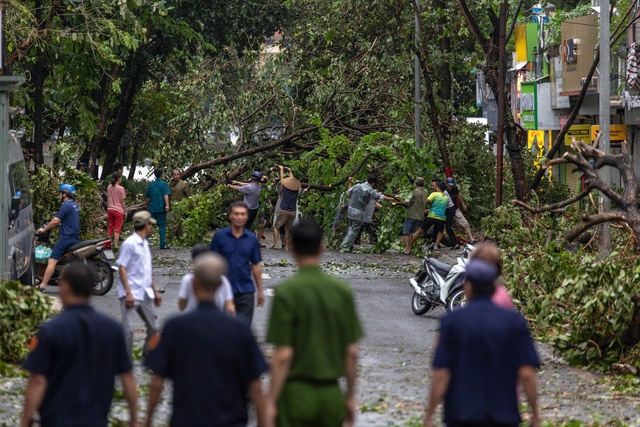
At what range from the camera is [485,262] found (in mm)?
7086

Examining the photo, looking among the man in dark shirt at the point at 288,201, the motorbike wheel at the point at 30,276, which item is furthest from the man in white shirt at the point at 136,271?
the man in dark shirt at the point at 288,201

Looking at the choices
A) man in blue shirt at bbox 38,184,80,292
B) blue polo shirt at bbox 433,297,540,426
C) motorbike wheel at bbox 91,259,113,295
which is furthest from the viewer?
motorbike wheel at bbox 91,259,113,295

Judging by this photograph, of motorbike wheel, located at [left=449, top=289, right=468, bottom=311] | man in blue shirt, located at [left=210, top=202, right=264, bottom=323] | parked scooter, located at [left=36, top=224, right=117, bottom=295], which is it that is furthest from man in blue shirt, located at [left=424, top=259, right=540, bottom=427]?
parked scooter, located at [left=36, top=224, right=117, bottom=295]

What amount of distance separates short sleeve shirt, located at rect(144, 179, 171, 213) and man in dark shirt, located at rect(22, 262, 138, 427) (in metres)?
18.8

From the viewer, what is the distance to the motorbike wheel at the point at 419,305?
17016mm

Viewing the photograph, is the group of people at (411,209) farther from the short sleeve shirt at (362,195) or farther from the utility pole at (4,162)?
the utility pole at (4,162)

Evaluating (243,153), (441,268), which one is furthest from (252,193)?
(441,268)

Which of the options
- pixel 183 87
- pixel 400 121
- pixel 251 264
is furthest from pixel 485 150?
A: pixel 251 264

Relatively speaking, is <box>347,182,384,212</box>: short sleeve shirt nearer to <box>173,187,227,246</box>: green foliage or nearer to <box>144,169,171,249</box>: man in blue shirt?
<box>173,187,227,246</box>: green foliage

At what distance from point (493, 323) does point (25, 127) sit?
30183 mm

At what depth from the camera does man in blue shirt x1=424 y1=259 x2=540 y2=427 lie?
6.25 metres

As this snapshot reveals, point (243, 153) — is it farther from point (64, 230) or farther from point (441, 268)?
point (441, 268)

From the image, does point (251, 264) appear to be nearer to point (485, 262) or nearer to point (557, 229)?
point (485, 262)

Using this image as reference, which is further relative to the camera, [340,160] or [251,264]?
[340,160]
